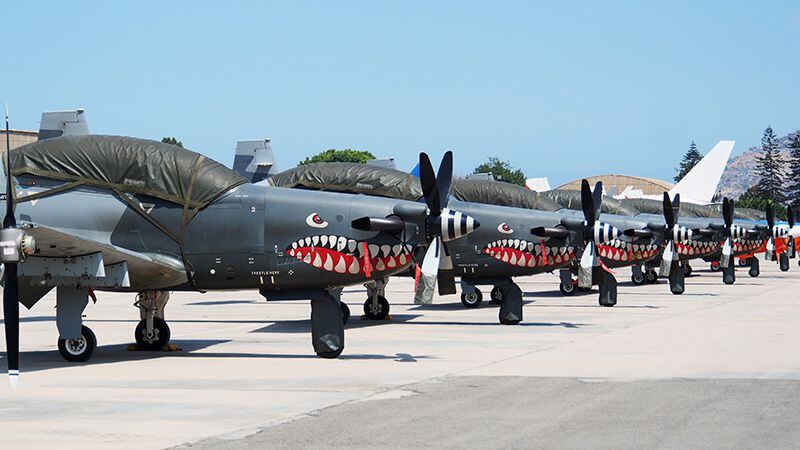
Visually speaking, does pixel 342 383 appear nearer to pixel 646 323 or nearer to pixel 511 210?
pixel 646 323

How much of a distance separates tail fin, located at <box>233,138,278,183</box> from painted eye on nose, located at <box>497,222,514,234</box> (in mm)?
8651

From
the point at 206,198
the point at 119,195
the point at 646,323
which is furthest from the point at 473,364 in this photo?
the point at 646,323

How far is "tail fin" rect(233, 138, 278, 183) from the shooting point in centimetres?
3384

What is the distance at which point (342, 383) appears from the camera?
14984 millimetres

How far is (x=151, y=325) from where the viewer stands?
65.8ft

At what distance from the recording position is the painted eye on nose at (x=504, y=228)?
91.6 feet

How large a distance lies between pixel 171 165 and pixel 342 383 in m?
5.68

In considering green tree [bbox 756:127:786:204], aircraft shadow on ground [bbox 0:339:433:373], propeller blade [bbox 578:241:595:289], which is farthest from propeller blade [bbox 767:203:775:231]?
green tree [bbox 756:127:786:204]

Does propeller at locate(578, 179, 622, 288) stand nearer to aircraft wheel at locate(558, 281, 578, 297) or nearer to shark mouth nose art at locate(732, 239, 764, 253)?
aircraft wheel at locate(558, 281, 578, 297)

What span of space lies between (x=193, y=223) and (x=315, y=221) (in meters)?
2.00

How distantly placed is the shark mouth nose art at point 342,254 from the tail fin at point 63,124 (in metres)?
6.27

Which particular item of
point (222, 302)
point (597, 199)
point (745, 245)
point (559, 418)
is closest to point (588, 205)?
point (597, 199)

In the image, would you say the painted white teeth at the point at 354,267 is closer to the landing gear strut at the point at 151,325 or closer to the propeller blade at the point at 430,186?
the propeller blade at the point at 430,186

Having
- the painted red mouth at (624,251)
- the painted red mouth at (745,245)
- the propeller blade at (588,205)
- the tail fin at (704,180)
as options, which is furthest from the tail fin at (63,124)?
the tail fin at (704,180)
